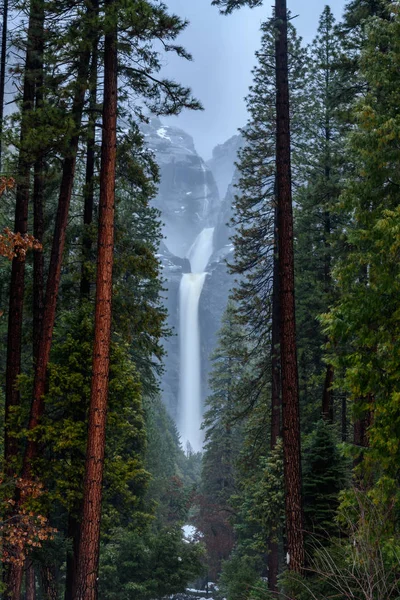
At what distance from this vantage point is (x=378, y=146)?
8.82 meters

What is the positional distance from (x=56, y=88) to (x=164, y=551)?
1354cm

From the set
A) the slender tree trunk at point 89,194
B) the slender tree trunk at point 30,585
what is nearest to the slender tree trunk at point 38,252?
the slender tree trunk at point 89,194

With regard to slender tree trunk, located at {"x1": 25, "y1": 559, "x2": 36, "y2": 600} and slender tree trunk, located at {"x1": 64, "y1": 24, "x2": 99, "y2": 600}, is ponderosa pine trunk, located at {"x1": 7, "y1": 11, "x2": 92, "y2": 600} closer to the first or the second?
slender tree trunk, located at {"x1": 64, "y1": 24, "x2": 99, "y2": 600}

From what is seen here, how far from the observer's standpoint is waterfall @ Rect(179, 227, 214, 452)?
425 feet

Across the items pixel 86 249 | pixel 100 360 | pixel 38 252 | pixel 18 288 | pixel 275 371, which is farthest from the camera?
pixel 275 371

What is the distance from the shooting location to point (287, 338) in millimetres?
7848

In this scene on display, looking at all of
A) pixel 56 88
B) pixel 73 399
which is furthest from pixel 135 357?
pixel 56 88

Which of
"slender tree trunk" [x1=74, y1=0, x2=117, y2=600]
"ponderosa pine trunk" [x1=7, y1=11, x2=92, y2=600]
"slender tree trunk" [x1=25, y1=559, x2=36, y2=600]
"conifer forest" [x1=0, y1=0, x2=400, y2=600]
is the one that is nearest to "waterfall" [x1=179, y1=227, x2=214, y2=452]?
"slender tree trunk" [x1=25, y1=559, x2=36, y2=600]

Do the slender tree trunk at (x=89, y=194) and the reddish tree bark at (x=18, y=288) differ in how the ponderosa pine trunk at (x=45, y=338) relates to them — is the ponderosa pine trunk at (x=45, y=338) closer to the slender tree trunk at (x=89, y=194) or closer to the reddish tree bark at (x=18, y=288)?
the slender tree trunk at (x=89, y=194)

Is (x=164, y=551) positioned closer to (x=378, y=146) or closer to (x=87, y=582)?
(x=87, y=582)

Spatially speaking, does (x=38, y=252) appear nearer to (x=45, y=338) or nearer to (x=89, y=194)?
(x=89, y=194)

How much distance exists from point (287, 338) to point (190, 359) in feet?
455

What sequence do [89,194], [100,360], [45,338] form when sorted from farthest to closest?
1. [89,194]
2. [45,338]
3. [100,360]

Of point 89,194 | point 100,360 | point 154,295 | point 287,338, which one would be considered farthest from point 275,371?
point 100,360
